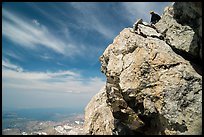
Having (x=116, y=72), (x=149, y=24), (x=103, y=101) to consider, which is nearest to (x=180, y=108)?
(x=116, y=72)

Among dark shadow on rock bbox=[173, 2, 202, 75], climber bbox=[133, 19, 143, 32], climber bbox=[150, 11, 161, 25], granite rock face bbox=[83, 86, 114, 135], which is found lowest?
granite rock face bbox=[83, 86, 114, 135]

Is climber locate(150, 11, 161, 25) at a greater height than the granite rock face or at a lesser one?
greater

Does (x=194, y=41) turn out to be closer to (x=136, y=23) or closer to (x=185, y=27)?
(x=185, y=27)

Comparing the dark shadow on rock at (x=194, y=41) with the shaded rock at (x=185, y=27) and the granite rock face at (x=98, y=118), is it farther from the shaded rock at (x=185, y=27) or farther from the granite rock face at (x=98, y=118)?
the granite rock face at (x=98, y=118)

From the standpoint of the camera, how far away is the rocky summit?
1588 centimetres

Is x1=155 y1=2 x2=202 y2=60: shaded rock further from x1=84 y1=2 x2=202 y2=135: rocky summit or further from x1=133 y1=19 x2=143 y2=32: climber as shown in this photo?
x1=133 y1=19 x2=143 y2=32: climber

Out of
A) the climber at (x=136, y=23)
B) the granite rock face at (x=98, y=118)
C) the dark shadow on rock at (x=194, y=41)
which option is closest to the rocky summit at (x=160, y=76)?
the dark shadow on rock at (x=194, y=41)

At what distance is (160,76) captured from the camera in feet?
58.5

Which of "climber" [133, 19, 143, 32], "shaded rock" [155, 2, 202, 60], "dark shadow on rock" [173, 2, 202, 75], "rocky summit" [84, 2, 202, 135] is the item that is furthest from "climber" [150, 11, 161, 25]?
"dark shadow on rock" [173, 2, 202, 75]

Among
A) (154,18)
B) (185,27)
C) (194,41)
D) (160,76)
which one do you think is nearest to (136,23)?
(154,18)

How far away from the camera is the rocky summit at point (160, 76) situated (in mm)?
15875

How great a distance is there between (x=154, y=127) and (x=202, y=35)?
338 inches

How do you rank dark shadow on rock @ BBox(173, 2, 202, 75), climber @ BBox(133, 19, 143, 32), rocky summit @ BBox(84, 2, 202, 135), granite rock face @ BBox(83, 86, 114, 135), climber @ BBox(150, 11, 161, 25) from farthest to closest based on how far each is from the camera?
climber @ BBox(150, 11, 161, 25), granite rock face @ BBox(83, 86, 114, 135), climber @ BBox(133, 19, 143, 32), dark shadow on rock @ BBox(173, 2, 202, 75), rocky summit @ BBox(84, 2, 202, 135)

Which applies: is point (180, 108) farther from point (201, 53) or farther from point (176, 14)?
point (176, 14)
